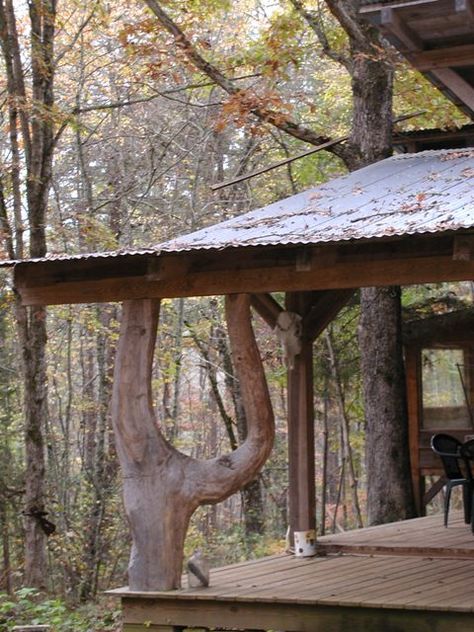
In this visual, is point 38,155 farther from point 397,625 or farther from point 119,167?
point 397,625

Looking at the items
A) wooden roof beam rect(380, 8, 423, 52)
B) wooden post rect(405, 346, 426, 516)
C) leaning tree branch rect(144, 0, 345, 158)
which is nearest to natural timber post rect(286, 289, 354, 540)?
wooden roof beam rect(380, 8, 423, 52)

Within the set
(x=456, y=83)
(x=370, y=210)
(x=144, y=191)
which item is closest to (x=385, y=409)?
(x=456, y=83)

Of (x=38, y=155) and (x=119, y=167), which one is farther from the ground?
(x=119, y=167)

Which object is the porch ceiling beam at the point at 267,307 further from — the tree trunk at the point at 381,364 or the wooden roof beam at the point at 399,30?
the tree trunk at the point at 381,364

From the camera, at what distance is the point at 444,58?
9031 mm

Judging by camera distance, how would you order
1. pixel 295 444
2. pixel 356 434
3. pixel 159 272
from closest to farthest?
pixel 159 272 < pixel 295 444 < pixel 356 434

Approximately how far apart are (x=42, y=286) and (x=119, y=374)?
38.1 inches

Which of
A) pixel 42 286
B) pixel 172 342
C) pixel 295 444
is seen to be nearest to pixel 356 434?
pixel 172 342

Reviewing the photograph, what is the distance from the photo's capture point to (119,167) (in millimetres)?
17703

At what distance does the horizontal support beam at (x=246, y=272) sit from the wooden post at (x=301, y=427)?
1378 millimetres

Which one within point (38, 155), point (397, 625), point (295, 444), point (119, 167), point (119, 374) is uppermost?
point (119, 167)

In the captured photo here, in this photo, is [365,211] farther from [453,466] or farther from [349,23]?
[349,23]

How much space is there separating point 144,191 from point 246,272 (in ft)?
36.0

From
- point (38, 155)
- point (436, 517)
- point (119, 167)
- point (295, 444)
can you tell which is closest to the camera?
point (295, 444)
